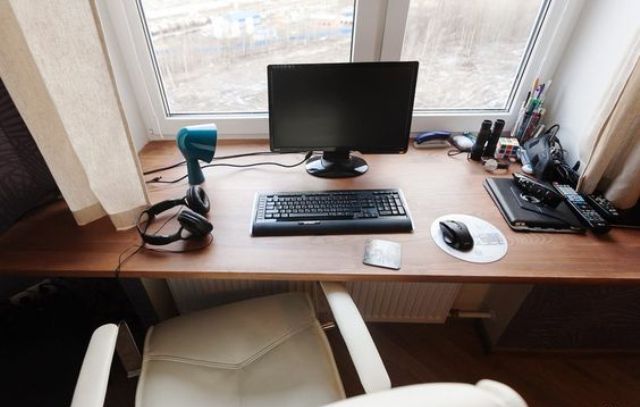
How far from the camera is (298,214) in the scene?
37.0 inches

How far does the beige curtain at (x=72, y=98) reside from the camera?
2.03 feet

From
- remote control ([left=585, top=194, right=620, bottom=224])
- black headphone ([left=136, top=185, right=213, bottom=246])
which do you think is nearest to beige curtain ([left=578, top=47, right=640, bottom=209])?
remote control ([left=585, top=194, right=620, bottom=224])

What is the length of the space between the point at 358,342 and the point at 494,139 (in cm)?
95

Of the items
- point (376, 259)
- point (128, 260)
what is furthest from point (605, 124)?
point (128, 260)

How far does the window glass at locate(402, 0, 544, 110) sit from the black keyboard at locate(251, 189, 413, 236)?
23.9 inches

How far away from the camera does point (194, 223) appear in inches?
32.9

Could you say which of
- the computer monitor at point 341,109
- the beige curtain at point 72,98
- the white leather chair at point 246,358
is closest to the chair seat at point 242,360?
the white leather chair at point 246,358

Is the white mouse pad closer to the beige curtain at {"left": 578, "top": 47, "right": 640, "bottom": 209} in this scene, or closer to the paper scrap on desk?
the paper scrap on desk

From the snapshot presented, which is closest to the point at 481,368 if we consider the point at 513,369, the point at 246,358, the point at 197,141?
the point at 513,369

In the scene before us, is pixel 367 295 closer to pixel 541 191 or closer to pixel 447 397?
pixel 541 191

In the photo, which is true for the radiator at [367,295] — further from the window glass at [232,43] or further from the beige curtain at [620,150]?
the window glass at [232,43]

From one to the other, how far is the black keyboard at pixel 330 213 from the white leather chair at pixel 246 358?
0.64 ft

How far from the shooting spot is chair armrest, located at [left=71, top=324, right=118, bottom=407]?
60 centimetres

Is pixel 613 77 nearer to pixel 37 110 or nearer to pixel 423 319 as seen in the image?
pixel 423 319
